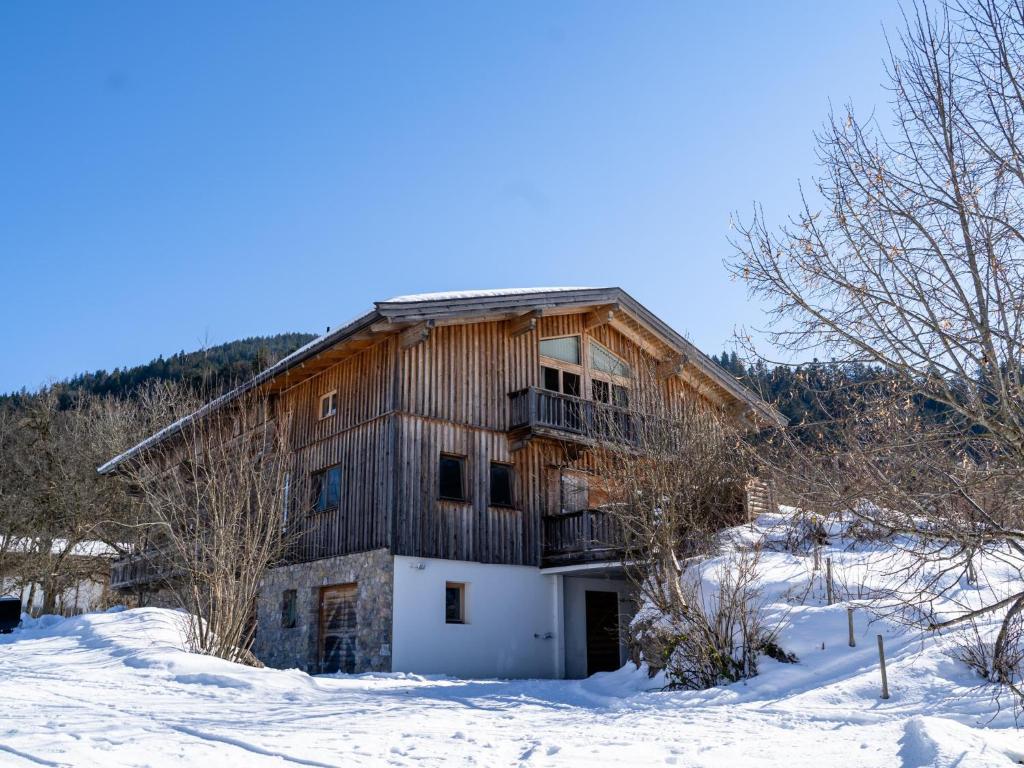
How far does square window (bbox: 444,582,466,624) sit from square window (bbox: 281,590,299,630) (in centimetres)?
392

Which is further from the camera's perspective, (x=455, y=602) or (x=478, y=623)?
(x=455, y=602)

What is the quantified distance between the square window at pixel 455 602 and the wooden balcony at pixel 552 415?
12.2 feet

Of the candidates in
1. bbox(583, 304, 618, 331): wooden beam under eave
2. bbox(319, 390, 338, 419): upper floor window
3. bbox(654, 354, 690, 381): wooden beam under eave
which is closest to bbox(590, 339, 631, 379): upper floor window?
bbox(583, 304, 618, 331): wooden beam under eave

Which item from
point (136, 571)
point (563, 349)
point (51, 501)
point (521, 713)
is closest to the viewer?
point (521, 713)

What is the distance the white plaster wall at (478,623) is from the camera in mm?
17031

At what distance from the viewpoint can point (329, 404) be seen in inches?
818

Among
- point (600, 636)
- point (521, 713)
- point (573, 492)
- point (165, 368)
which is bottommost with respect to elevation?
point (521, 713)

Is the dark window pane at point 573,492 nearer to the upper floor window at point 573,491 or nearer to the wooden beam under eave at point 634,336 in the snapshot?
the upper floor window at point 573,491

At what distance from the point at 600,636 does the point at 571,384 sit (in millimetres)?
6200

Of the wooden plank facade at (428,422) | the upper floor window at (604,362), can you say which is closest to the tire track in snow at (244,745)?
the wooden plank facade at (428,422)

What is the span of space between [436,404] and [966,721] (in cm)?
1195

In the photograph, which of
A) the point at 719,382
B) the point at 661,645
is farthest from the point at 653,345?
the point at 661,645

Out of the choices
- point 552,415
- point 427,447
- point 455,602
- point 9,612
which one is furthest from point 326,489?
point 9,612

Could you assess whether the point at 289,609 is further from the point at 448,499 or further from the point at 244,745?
the point at 244,745
